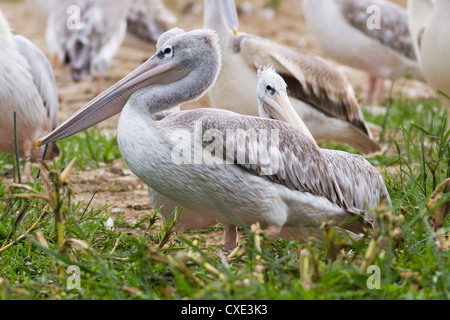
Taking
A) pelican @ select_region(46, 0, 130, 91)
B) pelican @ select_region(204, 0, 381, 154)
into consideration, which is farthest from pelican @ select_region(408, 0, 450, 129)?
pelican @ select_region(46, 0, 130, 91)

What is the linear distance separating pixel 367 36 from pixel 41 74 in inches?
161

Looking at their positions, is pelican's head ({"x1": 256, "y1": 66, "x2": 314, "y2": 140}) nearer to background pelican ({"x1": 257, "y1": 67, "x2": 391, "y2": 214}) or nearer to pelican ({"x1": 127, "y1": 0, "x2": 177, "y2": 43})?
background pelican ({"x1": 257, "y1": 67, "x2": 391, "y2": 214})

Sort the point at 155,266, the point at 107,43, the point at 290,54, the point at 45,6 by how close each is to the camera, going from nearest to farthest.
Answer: the point at 155,266 → the point at 290,54 → the point at 107,43 → the point at 45,6

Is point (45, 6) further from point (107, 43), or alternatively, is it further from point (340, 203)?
point (340, 203)

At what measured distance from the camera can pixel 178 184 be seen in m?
3.09

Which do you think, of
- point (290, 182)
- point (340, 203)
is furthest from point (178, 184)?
point (340, 203)

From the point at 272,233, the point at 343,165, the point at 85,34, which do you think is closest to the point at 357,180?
the point at 343,165

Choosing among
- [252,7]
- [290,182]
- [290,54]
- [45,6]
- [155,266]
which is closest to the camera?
[155,266]

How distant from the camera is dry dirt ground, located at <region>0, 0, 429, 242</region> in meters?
4.68

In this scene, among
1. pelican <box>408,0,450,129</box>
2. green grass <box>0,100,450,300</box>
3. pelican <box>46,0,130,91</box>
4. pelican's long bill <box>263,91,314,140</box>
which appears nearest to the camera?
green grass <box>0,100,450,300</box>

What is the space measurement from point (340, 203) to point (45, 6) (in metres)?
7.38

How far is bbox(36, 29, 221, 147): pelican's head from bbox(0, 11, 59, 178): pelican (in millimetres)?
1034
